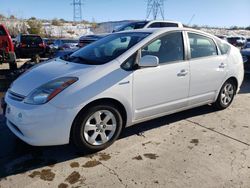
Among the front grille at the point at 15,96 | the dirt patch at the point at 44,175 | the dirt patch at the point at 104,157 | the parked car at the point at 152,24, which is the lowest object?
the dirt patch at the point at 44,175

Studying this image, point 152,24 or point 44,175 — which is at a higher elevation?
point 152,24

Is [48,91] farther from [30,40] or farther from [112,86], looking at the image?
[30,40]

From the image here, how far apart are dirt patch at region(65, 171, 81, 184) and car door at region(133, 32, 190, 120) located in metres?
1.22

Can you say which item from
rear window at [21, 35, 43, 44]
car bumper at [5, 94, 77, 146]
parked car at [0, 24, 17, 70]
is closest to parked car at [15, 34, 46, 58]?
rear window at [21, 35, 43, 44]

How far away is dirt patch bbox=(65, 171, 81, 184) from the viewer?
302 cm

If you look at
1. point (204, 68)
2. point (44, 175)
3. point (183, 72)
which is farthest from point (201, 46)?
point (44, 175)

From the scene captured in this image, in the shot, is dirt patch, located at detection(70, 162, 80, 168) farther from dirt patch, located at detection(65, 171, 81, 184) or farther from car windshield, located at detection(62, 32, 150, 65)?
car windshield, located at detection(62, 32, 150, 65)

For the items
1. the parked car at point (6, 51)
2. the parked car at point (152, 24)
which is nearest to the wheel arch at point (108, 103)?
the parked car at point (6, 51)

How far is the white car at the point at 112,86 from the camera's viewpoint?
129 inches

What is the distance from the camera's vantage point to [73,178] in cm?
307

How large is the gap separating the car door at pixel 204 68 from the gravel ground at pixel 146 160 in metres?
0.57

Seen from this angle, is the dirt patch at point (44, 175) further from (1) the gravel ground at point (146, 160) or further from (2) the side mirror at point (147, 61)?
(2) the side mirror at point (147, 61)

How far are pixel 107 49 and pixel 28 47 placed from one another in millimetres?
13336

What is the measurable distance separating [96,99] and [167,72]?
1.24 m
